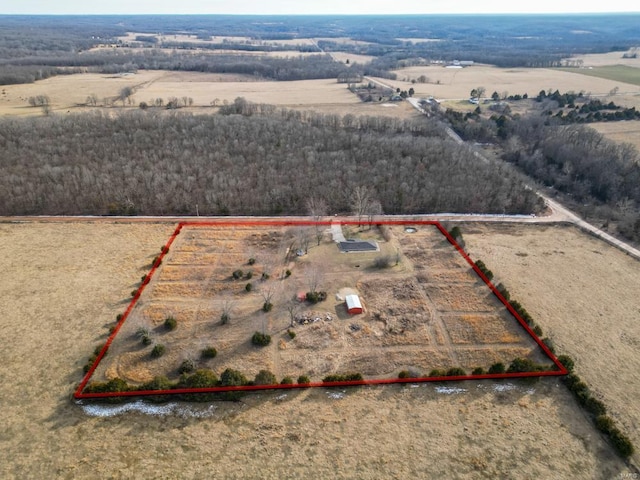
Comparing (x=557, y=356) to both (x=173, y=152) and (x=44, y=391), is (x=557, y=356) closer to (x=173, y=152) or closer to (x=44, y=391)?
(x=44, y=391)

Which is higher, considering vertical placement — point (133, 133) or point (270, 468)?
point (133, 133)

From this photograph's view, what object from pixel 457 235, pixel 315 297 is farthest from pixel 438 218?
pixel 315 297

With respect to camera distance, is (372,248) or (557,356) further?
(372,248)

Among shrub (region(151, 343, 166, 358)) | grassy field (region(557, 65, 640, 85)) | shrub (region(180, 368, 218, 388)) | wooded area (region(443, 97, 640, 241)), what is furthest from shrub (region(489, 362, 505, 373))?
grassy field (region(557, 65, 640, 85))

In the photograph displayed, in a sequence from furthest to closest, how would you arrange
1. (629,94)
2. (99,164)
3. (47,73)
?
(47,73)
(629,94)
(99,164)

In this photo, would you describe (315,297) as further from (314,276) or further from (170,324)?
(170,324)

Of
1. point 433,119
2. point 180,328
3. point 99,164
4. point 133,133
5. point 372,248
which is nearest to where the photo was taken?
point 180,328

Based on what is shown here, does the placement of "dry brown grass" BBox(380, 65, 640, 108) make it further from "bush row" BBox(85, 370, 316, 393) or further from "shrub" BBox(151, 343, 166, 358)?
"shrub" BBox(151, 343, 166, 358)

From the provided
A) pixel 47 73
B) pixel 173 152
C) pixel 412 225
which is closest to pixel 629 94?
pixel 412 225
